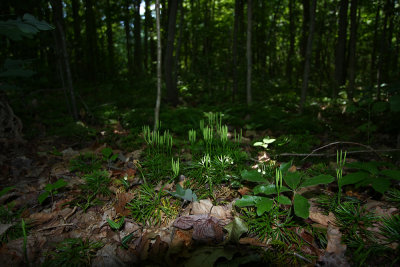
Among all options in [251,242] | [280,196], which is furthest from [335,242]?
[251,242]

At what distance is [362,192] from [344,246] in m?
0.91

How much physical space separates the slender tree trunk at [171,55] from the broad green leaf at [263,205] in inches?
237

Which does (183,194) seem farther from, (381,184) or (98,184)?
(381,184)

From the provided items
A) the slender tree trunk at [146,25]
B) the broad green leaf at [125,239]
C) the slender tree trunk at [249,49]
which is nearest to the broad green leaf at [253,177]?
the broad green leaf at [125,239]

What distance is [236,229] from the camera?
1471 millimetres

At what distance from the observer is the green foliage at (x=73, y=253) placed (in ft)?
4.46

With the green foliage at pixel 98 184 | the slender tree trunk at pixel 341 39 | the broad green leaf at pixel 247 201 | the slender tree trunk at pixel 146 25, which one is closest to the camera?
the broad green leaf at pixel 247 201

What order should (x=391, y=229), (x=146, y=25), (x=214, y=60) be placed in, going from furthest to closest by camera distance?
(x=214, y=60), (x=146, y=25), (x=391, y=229)

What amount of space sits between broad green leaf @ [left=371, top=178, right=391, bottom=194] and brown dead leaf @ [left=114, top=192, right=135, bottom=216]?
1.91 metres

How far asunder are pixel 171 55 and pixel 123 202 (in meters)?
5.71

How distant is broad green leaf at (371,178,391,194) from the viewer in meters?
1.47

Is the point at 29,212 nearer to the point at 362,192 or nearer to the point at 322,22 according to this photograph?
the point at 362,192

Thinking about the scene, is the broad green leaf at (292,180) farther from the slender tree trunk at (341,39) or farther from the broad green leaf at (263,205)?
the slender tree trunk at (341,39)

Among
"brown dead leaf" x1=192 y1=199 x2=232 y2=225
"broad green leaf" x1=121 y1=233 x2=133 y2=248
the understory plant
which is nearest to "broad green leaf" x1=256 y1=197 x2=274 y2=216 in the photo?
the understory plant
